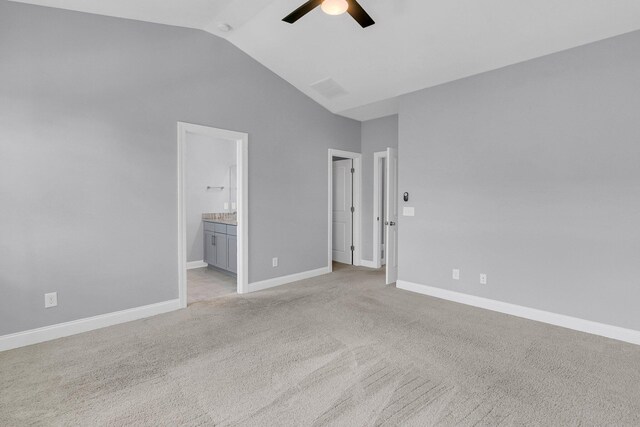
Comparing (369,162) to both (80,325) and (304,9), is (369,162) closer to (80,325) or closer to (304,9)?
(304,9)

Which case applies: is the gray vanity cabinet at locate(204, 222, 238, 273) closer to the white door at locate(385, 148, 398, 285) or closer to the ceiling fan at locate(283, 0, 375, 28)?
the white door at locate(385, 148, 398, 285)

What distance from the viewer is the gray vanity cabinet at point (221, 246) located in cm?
488

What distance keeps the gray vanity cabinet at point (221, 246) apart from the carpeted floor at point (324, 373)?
1.47 meters

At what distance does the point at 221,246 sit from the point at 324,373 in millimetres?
3433

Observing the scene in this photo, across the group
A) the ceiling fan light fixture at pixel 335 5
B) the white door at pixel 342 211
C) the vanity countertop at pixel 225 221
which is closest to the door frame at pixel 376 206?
the white door at pixel 342 211

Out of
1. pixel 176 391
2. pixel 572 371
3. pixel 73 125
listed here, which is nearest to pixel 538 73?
pixel 572 371

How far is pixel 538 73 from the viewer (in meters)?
3.29

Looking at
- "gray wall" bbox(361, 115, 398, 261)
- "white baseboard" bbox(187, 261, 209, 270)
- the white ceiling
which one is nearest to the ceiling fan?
the white ceiling

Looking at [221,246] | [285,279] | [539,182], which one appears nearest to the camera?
[539,182]

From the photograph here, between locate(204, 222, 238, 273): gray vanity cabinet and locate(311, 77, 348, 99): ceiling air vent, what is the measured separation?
2.43 m

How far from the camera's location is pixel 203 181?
241 inches

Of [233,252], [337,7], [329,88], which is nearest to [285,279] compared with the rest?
[233,252]

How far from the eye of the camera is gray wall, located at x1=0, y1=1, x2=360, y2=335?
2.70 m

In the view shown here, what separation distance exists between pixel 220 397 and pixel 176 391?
32 cm
